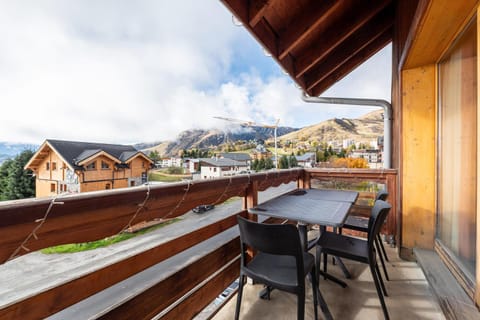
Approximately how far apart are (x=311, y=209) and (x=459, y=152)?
135 centimetres

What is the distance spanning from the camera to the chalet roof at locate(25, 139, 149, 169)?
0.94 meters

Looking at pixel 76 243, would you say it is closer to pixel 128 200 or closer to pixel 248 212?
pixel 128 200

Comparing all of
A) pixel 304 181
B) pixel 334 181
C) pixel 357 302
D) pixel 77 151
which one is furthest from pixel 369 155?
pixel 77 151

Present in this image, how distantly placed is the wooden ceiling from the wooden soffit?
0.92m

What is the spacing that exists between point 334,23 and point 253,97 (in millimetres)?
4807

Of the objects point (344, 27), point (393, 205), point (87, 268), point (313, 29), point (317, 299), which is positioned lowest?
point (317, 299)

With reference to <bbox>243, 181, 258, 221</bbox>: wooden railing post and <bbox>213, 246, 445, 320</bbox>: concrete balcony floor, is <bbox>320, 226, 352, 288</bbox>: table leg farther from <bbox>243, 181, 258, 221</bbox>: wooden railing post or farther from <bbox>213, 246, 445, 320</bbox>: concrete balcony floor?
<bbox>243, 181, 258, 221</bbox>: wooden railing post

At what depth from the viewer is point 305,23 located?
2.63 m

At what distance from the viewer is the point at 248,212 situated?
83.7 inches

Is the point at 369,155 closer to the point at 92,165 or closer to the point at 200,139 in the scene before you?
the point at 200,139

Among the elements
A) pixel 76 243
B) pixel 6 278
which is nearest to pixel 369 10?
pixel 76 243

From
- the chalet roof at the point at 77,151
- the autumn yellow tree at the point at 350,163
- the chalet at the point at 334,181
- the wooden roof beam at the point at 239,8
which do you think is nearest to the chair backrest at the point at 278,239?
the chalet at the point at 334,181

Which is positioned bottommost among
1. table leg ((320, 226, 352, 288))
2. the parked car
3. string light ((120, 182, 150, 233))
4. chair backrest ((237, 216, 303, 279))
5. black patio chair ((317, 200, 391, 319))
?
table leg ((320, 226, 352, 288))

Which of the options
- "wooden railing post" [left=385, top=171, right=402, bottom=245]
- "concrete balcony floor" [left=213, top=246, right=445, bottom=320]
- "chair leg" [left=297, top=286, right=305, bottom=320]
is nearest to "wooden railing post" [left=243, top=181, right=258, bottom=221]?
"concrete balcony floor" [left=213, top=246, right=445, bottom=320]
